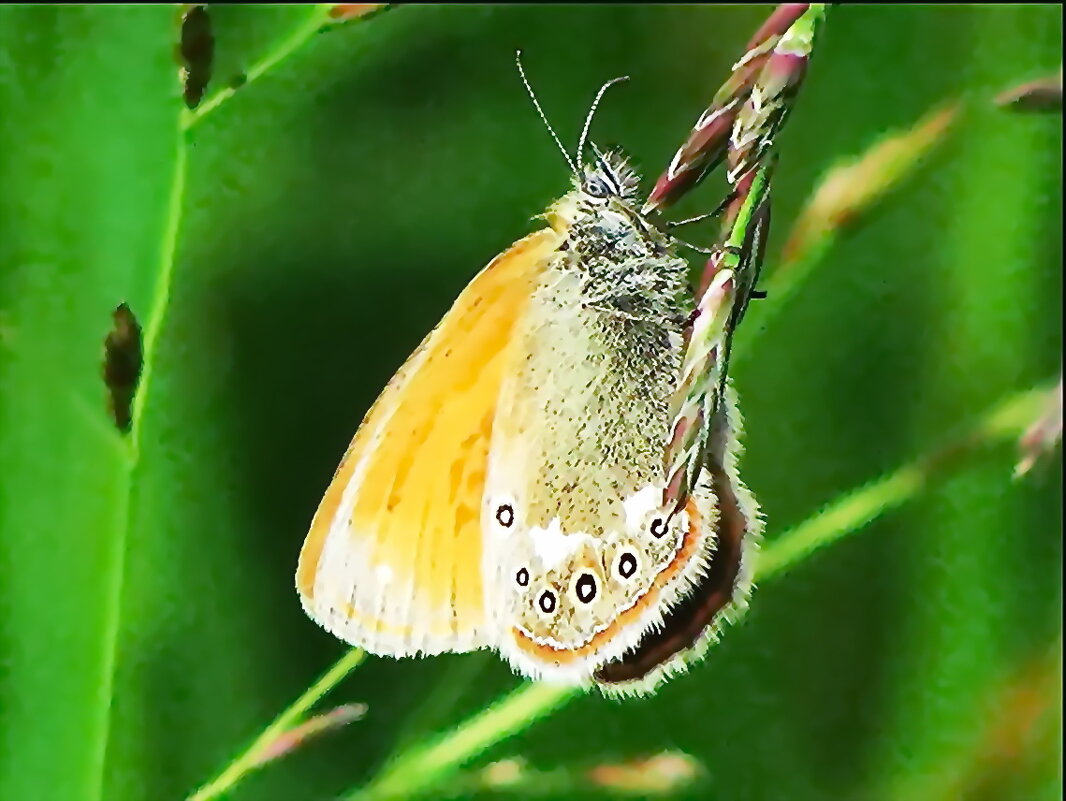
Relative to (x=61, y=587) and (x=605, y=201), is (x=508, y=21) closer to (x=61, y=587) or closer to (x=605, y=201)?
(x=605, y=201)

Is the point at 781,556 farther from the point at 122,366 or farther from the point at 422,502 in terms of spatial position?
the point at 122,366

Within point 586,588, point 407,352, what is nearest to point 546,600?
point 586,588

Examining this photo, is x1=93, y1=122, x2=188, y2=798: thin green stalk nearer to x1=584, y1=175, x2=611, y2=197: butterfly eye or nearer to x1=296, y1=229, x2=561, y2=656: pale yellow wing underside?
x1=296, y1=229, x2=561, y2=656: pale yellow wing underside

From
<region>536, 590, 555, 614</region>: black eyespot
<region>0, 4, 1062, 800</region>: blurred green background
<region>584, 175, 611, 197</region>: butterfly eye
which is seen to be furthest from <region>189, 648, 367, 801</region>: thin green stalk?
<region>584, 175, 611, 197</region>: butterfly eye

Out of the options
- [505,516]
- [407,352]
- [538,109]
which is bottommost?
[505,516]

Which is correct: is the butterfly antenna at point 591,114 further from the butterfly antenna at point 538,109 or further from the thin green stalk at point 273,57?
the thin green stalk at point 273,57

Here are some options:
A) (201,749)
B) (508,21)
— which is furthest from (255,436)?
(508,21)
